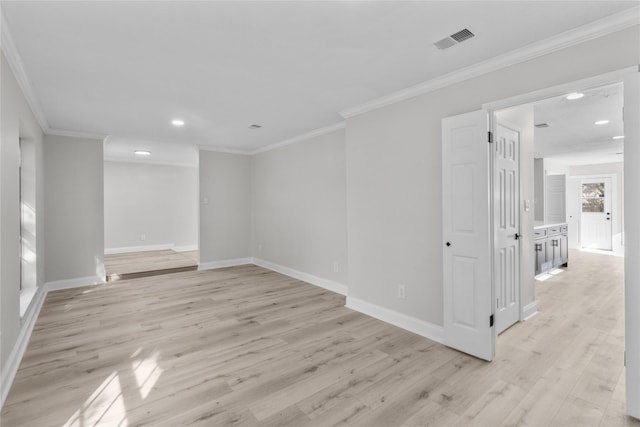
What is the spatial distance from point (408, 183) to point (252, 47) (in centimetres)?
192

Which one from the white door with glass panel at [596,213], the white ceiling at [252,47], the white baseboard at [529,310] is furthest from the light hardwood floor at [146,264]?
the white door with glass panel at [596,213]

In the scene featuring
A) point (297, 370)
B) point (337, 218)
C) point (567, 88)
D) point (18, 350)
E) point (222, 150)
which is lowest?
point (297, 370)

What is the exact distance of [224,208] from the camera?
6.34 m

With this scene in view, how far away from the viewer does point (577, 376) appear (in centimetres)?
231

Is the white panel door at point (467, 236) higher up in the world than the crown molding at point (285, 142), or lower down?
lower down

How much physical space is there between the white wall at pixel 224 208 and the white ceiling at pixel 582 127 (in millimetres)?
5213

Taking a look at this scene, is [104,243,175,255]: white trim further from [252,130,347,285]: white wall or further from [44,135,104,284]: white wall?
[252,130,347,285]: white wall

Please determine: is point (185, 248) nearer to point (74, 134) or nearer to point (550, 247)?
point (74, 134)

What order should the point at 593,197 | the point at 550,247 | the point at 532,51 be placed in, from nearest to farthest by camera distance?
1. the point at 532,51
2. the point at 550,247
3. the point at 593,197

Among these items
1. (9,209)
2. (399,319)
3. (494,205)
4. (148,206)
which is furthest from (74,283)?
(494,205)

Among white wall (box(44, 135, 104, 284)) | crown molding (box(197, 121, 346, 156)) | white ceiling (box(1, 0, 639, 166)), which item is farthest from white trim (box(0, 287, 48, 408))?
crown molding (box(197, 121, 346, 156))

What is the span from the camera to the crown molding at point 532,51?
189 centimetres

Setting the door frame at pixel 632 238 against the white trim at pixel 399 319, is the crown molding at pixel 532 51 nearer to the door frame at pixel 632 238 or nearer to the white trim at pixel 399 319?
the door frame at pixel 632 238

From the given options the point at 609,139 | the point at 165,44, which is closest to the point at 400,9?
the point at 165,44
